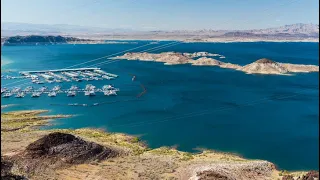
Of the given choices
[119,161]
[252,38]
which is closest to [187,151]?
[119,161]

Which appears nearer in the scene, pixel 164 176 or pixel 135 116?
pixel 164 176

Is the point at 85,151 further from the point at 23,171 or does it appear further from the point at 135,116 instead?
the point at 135,116

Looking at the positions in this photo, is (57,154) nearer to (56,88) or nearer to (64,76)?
(56,88)

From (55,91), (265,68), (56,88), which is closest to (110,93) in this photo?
(55,91)

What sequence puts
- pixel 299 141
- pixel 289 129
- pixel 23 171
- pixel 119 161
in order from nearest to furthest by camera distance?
pixel 23 171, pixel 119 161, pixel 299 141, pixel 289 129

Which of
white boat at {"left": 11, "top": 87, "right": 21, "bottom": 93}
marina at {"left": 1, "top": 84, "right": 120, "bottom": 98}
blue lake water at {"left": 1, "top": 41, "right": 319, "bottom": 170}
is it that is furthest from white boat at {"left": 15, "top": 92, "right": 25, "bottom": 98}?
white boat at {"left": 11, "top": 87, "right": 21, "bottom": 93}

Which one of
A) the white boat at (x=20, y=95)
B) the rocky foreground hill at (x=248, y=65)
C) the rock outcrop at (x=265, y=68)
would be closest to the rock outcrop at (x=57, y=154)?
the white boat at (x=20, y=95)

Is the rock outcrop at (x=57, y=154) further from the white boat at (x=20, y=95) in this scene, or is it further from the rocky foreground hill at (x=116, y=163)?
the white boat at (x=20, y=95)
